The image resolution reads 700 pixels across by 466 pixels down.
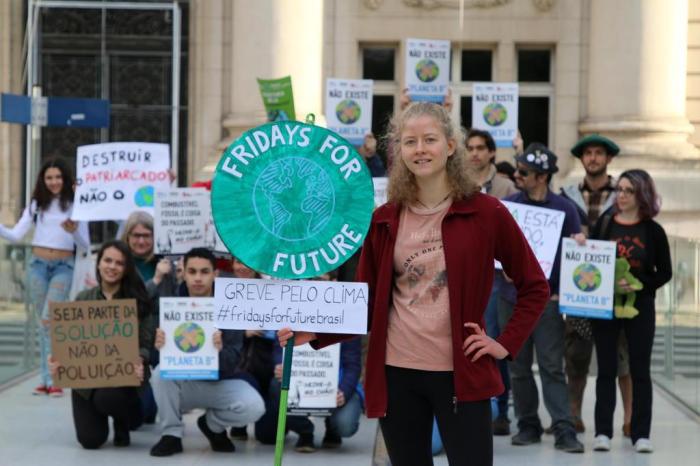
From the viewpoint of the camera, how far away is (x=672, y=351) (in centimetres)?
1115

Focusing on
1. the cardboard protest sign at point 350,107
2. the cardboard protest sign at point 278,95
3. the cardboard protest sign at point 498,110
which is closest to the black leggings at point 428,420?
the cardboard protest sign at point 278,95

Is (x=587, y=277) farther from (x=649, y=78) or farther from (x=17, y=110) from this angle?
(x=649, y=78)

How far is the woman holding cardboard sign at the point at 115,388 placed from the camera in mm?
8430

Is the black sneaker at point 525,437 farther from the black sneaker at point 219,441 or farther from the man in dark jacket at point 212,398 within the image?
the black sneaker at point 219,441

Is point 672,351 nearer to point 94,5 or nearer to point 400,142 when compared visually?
point 400,142

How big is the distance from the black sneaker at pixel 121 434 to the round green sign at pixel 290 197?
13.3 ft

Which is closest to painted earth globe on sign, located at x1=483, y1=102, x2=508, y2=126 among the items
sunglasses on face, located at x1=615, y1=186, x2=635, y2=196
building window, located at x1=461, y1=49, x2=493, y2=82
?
sunglasses on face, located at x1=615, y1=186, x2=635, y2=196

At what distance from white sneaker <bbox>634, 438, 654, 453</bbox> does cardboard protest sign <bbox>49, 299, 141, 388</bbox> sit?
3.13m

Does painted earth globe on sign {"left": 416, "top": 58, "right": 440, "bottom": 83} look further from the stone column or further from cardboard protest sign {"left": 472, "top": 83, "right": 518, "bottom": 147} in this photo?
the stone column

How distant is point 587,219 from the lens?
9.38 m

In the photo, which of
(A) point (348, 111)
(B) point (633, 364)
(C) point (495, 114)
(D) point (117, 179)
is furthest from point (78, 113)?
(B) point (633, 364)

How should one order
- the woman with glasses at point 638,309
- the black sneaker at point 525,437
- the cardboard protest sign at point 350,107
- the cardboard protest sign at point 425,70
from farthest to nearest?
1. the cardboard protest sign at point 425,70
2. the cardboard protest sign at point 350,107
3. the black sneaker at point 525,437
4. the woman with glasses at point 638,309

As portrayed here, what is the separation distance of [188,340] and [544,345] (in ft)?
7.35

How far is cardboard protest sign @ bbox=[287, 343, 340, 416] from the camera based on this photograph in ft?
27.3
